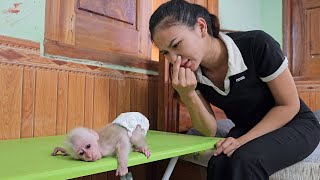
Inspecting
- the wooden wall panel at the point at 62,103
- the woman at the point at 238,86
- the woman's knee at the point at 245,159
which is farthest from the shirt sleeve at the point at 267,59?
the wooden wall panel at the point at 62,103

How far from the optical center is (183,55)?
996mm

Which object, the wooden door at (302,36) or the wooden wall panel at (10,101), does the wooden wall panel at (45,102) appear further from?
the wooden door at (302,36)

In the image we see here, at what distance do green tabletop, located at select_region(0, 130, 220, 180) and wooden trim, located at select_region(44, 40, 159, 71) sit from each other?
338 millimetres

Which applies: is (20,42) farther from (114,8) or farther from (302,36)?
(302,36)

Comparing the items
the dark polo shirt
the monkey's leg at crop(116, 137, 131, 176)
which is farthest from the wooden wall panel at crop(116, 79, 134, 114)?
the monkey's leg at crop(116, 137, 131, 176)

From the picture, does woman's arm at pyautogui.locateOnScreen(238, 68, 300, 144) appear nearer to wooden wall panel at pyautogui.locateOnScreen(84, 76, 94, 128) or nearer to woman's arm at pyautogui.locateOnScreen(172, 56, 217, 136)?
woman's arm at pyautogui.locateOnScreen(172, 56, 217, 136)

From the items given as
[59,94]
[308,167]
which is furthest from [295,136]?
[59,94]

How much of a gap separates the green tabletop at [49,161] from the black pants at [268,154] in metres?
0.09

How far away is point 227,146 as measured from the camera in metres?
0.91

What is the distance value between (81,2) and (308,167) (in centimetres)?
90

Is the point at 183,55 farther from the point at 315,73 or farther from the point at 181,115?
the point at 315,73

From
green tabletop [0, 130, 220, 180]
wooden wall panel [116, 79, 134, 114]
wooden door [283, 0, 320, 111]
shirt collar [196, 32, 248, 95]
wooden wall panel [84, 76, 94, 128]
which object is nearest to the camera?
green tabletop [0, 130, 220, 180]

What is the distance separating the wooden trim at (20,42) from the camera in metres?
0.95

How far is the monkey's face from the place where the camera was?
606mm
